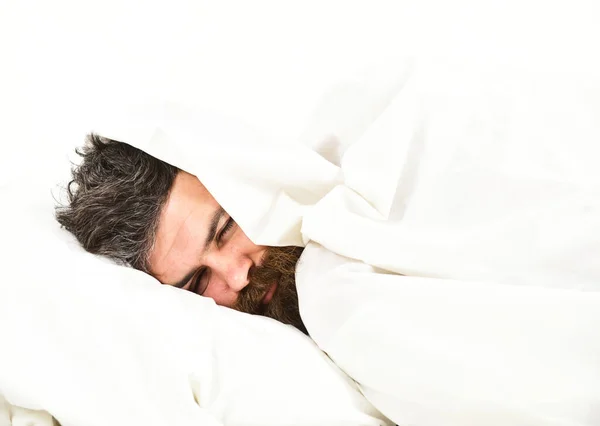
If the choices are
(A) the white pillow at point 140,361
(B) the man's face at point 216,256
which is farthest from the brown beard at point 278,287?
(A) the white pillow at point 140,361

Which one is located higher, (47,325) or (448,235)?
(448,235)

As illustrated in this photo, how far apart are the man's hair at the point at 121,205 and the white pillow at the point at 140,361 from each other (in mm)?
136

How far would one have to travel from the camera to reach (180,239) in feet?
3.34

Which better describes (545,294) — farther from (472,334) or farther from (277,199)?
(277,199)

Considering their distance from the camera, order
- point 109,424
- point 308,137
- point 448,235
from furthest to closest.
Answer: point 308,137 < point 448,235 < point 109,424

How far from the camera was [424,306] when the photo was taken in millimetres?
787

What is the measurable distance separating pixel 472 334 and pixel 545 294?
3.7 inches

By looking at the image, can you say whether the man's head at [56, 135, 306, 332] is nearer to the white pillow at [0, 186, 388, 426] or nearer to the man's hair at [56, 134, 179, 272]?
the man's hair at [56, 134, 179, 272]

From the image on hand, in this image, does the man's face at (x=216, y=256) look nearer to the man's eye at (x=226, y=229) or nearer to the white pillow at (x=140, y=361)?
the man's eye at (x=226, y=229)

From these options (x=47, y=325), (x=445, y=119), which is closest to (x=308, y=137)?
(x=445, y=119)

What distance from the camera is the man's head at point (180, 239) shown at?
101 cm

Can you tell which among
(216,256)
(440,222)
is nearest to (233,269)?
(216,256)

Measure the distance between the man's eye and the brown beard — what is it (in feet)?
0.22

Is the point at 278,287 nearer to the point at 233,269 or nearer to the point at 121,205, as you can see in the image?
the point at 233,269
